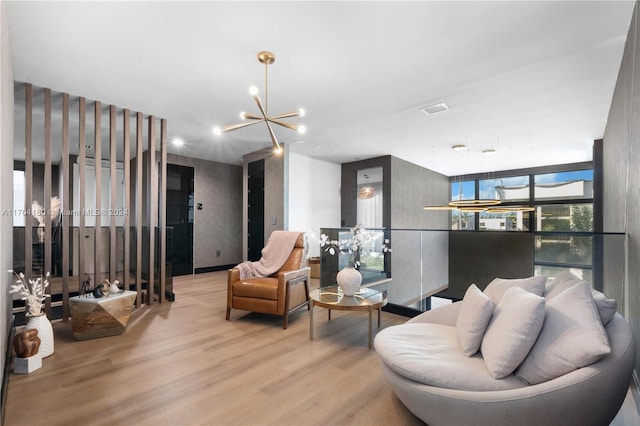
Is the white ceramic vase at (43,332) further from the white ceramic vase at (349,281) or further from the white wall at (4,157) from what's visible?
the white ceramic vase at (349,281)

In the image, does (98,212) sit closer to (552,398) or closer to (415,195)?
(552,398)

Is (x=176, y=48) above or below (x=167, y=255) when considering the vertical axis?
above

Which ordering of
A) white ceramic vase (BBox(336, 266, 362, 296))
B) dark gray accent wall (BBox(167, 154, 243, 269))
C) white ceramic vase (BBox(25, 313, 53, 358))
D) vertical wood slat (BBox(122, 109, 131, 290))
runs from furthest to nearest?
dark gray accent wall (BBox(167, 154, 243, 269)) → vertical wood slat (BBox(122, 109, 131, 290)) → white ceramic vase (BBox(336, 266, 362, 296)) → white ceramic vase (BBox(25, 313, 53, 358))

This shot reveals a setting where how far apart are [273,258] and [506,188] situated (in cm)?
699

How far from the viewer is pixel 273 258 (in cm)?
391

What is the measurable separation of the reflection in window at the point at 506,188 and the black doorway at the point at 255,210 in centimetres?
626

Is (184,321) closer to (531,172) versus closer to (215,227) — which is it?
(215,227)

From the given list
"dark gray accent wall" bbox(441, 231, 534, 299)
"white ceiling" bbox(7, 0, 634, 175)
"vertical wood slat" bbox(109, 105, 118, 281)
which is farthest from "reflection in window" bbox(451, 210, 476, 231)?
"vertical wood slat" bbox(109, 105, 118, 281)

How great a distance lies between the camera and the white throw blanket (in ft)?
12.2

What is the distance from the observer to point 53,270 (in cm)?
411

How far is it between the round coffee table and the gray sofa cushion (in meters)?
0.62

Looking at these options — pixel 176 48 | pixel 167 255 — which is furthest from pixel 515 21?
pixel 167 255

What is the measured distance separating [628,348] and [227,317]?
129 inches

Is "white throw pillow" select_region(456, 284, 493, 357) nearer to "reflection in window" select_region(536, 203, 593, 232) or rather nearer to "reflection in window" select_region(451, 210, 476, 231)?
"reflection in window" select_region(536, 203, 593, 232)
